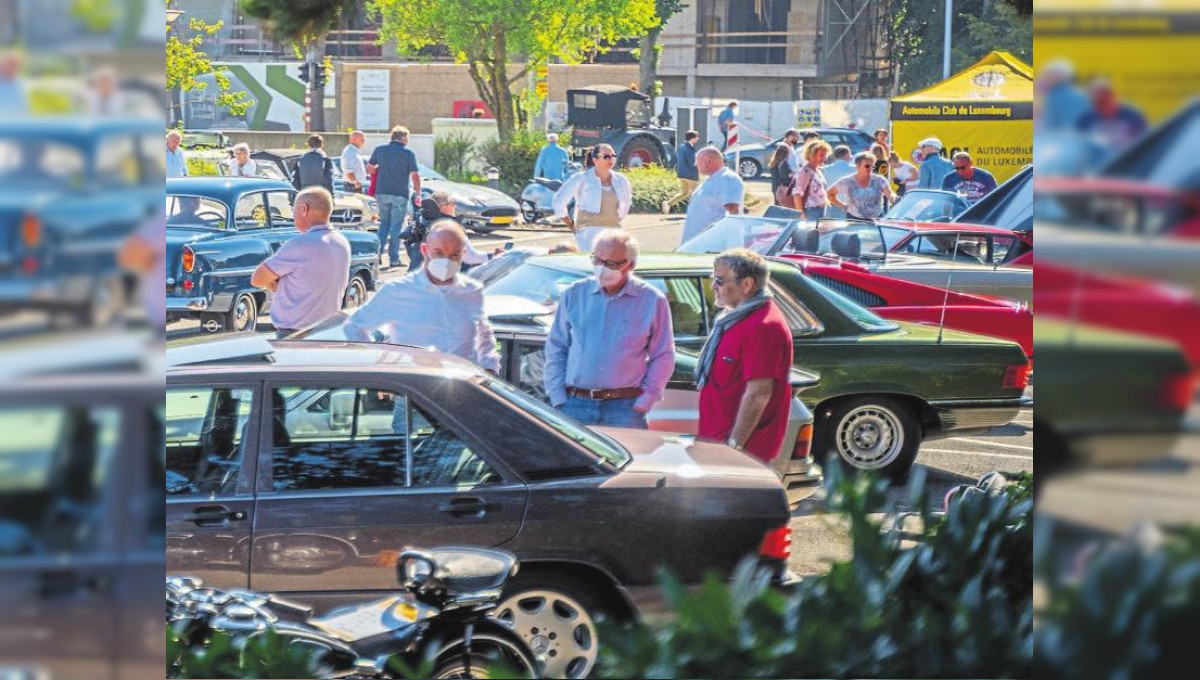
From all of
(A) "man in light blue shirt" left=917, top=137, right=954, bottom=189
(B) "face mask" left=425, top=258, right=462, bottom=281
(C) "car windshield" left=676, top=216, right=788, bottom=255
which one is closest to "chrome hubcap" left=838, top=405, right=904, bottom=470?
(C) "car windshield" left=676, top=216, right=788, bottom=255

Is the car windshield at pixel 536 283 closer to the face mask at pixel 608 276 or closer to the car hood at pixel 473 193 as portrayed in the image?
the face mask at pixel 608 276

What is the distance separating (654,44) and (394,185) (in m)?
6.32

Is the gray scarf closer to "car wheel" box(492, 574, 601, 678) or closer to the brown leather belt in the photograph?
the brown leather belt

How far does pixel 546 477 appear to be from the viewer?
17.6 feet

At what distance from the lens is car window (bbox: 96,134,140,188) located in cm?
314

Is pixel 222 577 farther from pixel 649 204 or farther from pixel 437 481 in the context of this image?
pixel 649 204

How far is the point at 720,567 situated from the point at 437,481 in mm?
973

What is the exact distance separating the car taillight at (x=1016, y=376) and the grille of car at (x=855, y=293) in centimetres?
144

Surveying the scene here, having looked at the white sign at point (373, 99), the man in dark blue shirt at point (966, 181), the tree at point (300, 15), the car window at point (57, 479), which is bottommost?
the car window at point (57, 479)

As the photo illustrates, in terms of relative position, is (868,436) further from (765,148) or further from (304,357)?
(765,148)

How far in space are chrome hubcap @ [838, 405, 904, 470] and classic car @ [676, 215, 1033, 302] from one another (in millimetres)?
1831

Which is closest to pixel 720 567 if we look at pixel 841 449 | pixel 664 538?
pixel 664 538

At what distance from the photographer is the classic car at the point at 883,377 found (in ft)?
29.9

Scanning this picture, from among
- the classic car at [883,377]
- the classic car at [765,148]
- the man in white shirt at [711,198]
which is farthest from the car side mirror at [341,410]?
the classic car at [765,148]
